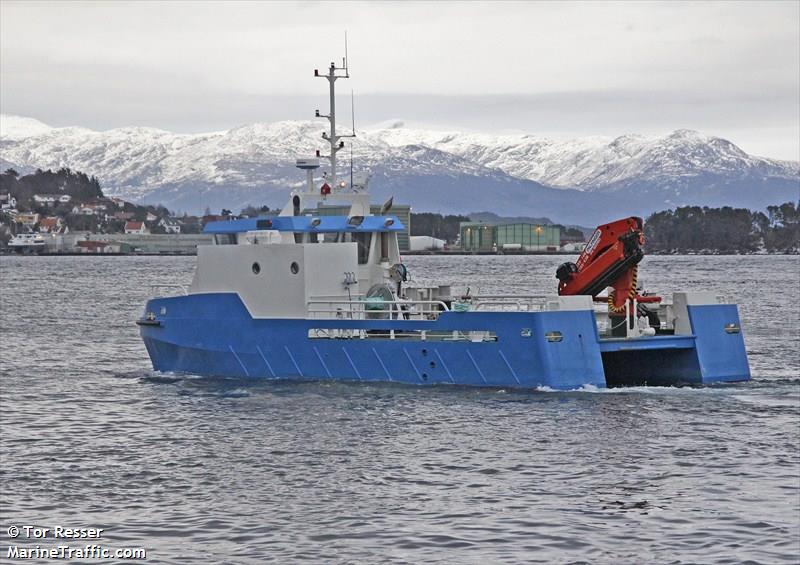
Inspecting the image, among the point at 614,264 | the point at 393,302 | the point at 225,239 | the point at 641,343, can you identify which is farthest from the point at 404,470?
the point at 225,239

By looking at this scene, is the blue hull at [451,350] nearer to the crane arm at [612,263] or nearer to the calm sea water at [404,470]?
the calm sea water at [404,470]

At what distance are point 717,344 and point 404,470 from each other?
453 inches

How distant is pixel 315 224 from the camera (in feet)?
109

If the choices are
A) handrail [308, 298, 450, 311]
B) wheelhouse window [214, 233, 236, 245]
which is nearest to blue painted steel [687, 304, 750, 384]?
handrail [308, 298, 450, 311]

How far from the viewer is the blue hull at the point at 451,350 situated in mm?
29562

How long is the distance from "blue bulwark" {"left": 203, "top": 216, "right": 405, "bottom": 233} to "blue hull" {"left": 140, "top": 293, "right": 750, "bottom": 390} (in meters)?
1.96

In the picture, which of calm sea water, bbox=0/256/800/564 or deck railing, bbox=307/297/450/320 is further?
deck railing, bbox=307/297/450/320

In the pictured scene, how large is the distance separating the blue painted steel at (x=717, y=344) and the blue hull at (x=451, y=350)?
0.08 feet

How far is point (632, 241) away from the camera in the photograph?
31.3m

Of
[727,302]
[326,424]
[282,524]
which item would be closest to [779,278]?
[727,302]

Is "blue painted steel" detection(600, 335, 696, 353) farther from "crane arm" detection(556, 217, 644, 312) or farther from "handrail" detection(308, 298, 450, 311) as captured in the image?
"handrail" detection(308, 298, 450, 311)

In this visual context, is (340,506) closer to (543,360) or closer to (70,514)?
(70,514)

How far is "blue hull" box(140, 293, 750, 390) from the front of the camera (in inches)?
1164

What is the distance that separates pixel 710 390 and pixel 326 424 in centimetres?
934
